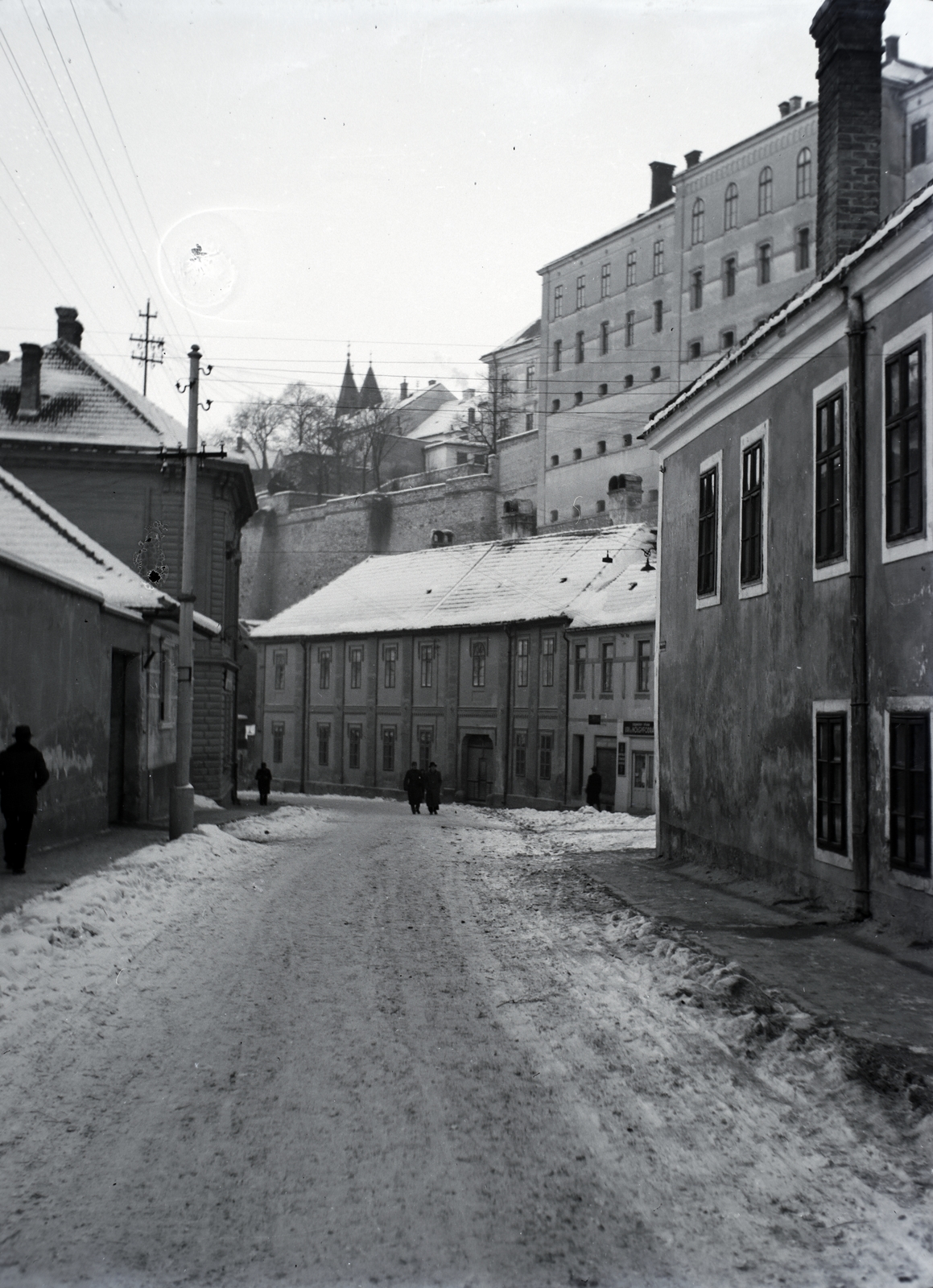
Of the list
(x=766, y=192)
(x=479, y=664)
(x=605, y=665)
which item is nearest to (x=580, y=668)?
(x=605, y=665)

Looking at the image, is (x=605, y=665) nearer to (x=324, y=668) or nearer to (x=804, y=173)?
(x=324, y=668)

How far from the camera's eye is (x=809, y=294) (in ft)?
43.5

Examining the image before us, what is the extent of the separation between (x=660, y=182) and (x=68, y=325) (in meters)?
42.8

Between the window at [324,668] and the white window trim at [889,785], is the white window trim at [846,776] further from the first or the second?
the window at [324,668]

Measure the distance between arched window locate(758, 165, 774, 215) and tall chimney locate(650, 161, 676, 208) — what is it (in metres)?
12.3

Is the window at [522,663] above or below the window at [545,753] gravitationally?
above

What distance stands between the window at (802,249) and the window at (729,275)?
4.23 m

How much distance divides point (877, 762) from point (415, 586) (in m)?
41.4

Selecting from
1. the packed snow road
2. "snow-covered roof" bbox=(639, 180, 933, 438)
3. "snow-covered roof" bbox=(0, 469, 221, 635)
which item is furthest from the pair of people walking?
the packed snow road

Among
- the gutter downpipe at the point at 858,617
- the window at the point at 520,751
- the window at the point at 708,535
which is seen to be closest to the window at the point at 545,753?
the window at the point at 520,751

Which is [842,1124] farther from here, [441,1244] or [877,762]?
[877,762]

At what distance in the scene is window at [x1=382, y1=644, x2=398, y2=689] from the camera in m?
50.1

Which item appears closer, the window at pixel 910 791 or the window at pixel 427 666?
the window at pixel 910 791

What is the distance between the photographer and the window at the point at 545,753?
42406mm
